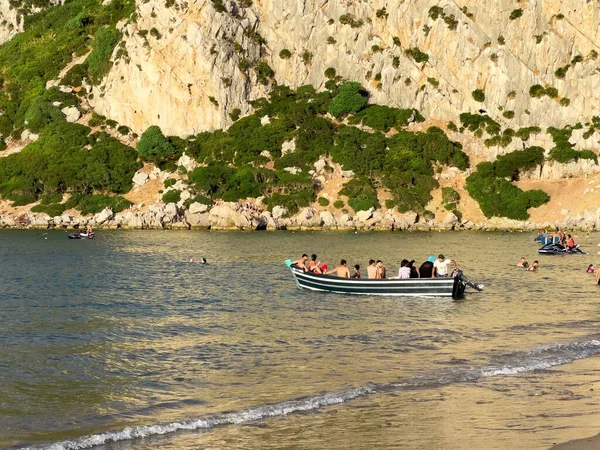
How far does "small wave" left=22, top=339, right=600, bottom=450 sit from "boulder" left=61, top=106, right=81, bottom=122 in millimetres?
103431

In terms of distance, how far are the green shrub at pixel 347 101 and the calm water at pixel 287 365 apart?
217 feet

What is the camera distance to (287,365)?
2103cm

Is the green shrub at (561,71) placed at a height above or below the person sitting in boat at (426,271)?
above

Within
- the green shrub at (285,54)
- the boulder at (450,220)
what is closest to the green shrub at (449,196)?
the boulder at (450,220)

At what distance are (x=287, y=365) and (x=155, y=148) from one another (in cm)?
8893

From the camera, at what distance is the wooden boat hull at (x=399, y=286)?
34844 millimetres

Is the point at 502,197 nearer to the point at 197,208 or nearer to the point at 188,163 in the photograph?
the point at 197,208

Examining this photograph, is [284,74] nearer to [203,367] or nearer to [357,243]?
[357,243]

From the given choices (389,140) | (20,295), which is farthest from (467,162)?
(20,295)

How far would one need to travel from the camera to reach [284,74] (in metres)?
117

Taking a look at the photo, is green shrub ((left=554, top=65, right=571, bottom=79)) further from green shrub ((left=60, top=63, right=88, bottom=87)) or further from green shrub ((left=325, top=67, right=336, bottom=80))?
green shrub ((left=60, top=63, right=88, bottom=87))

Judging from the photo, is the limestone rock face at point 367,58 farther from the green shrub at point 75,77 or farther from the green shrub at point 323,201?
the green shrub at point 323,201

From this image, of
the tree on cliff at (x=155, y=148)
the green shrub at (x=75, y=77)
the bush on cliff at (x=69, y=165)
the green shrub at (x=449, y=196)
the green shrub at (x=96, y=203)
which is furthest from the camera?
the green shrub at (x=75, y=77)

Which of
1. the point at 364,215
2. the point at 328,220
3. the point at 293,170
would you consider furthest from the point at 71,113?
the point at 364,215
